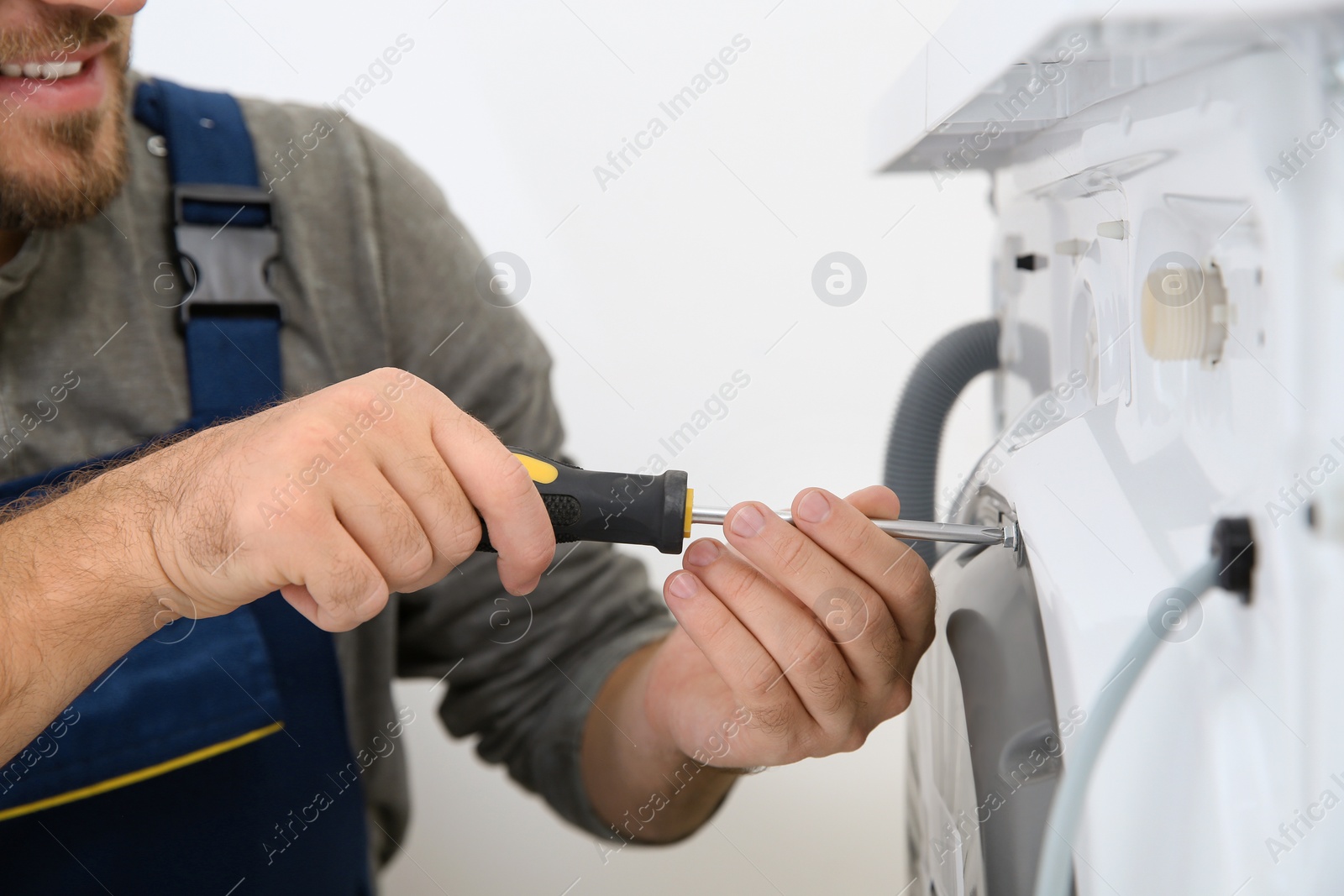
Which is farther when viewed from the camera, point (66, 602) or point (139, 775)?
point (139, 775)

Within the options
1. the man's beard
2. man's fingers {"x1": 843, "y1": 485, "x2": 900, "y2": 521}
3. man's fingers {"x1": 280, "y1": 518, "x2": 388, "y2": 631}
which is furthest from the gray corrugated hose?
the man's beard

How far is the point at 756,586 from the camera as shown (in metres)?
0.47

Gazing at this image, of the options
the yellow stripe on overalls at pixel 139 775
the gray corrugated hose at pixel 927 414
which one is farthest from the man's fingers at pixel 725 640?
the yellow stripe on overalls at pixel 139 775

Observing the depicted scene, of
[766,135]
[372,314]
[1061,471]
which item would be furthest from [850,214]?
[1061,471]

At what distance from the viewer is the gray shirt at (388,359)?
66cm

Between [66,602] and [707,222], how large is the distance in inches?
26.6

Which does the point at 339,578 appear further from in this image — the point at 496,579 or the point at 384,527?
the point at 496,579

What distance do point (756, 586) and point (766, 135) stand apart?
1.97 feet

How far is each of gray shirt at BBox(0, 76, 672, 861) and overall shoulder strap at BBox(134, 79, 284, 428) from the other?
35 millimetres

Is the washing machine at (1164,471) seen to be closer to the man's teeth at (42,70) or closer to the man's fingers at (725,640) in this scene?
the man's fingers at (725,640)

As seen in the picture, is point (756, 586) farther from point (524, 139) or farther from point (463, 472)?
point (524, 139)

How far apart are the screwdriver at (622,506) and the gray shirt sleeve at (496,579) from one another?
0.33 metres

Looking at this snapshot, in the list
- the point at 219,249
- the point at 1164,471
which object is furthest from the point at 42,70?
the point at 1164,471

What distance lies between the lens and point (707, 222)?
3.12 ft
